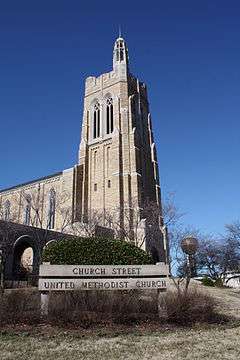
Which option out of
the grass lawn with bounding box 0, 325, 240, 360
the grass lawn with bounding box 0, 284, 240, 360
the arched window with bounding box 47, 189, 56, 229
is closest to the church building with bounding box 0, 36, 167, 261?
the arched window with bounding box 47, 189, 56, 229

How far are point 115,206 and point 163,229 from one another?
7332 millimetres

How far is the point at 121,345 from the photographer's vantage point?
6754 millimetres

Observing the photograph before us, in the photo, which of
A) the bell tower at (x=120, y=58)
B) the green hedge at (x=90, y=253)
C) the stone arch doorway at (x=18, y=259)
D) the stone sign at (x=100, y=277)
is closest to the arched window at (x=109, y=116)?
the bell tower at (x=120, y=58)

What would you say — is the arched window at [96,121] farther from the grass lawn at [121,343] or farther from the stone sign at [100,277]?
the grass lawn at [121,343]

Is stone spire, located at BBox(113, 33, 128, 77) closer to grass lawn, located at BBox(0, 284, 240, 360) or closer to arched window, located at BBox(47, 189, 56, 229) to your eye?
arched window, located at BBox(47, 189, 56, 229)

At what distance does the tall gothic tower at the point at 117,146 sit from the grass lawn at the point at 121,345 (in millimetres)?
36592

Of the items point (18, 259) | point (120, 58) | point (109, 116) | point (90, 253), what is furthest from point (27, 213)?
point (90, 253)

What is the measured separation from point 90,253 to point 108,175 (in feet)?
124

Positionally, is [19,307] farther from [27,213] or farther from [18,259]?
[27,213]

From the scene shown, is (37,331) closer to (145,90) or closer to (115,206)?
(115,206)

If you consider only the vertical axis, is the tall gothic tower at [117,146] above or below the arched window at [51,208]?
above

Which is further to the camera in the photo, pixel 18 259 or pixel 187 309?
pixel 18 259

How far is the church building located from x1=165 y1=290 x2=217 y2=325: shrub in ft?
107

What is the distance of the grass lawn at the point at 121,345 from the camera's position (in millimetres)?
6141
